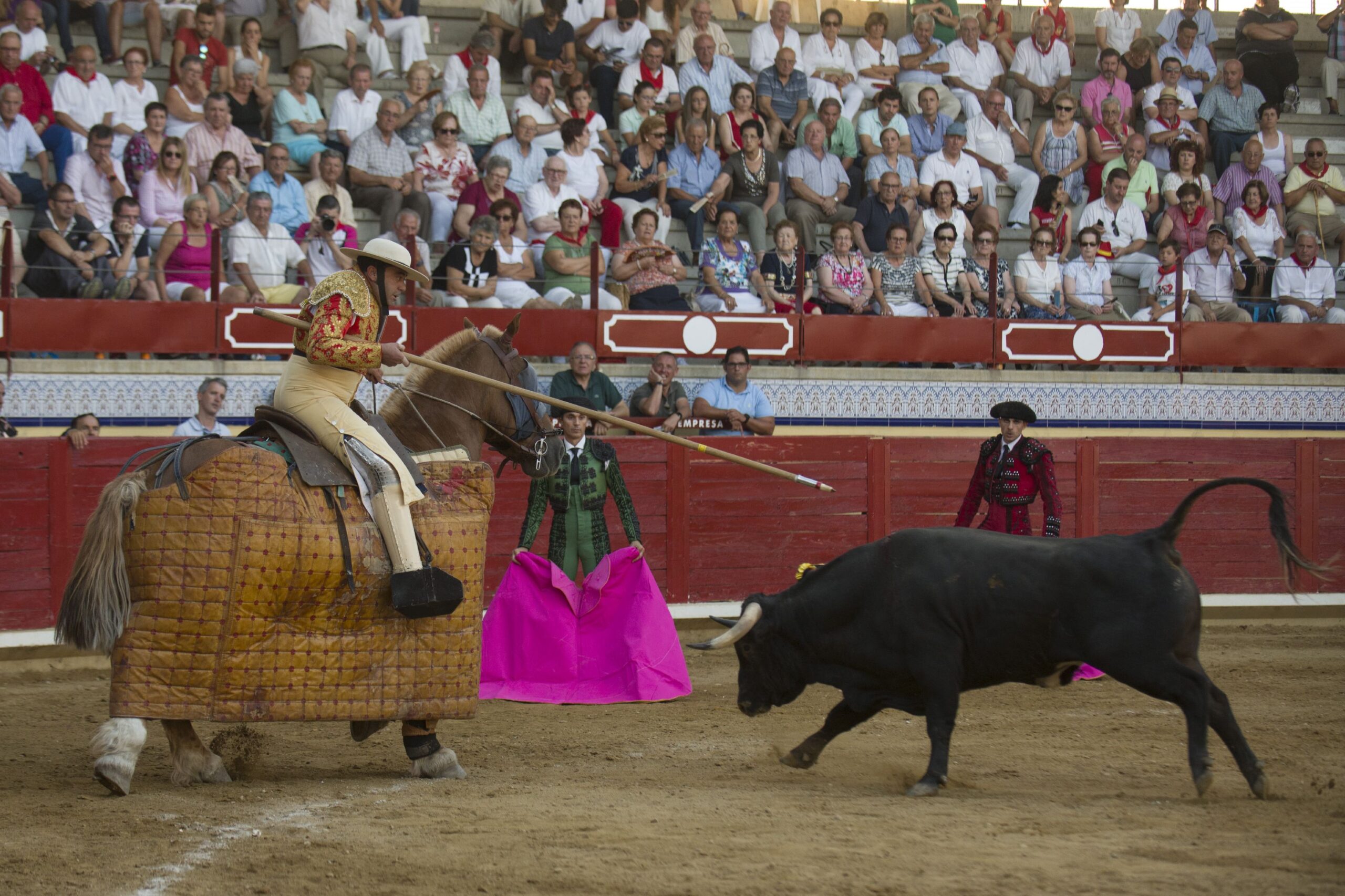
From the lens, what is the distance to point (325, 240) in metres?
9.55

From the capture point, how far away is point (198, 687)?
188 inches

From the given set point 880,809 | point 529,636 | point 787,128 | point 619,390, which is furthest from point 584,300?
point 880,809

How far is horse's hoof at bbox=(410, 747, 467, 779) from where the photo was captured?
5129 mm

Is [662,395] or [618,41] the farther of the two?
[618,41]

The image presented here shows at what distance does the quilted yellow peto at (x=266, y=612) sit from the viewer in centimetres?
474

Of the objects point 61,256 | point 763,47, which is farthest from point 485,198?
point 763,47

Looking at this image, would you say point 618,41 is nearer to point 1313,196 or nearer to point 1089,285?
point 1089,285

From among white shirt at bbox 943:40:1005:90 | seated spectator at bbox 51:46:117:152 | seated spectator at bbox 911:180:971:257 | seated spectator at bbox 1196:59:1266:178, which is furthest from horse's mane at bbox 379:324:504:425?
seated spectator at bbox 1196:59:1266:178

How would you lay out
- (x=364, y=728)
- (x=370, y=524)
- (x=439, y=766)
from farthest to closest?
(x=364, y=728)
(x=439, y=766)
(x=370, y=524)

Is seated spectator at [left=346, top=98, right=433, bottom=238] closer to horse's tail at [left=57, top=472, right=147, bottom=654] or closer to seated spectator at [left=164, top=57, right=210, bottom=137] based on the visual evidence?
seated spectator at [left=164, top=57, right=210, bottom=137]

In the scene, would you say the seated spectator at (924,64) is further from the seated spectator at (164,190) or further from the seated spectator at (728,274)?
the seated spectator at (164,190)

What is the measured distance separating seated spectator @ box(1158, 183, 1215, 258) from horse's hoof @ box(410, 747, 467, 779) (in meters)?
8.93

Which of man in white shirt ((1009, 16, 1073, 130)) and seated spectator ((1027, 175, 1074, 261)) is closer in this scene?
seated spectator ((1027, 175, 1074, 261))

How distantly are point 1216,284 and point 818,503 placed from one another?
4385mm
